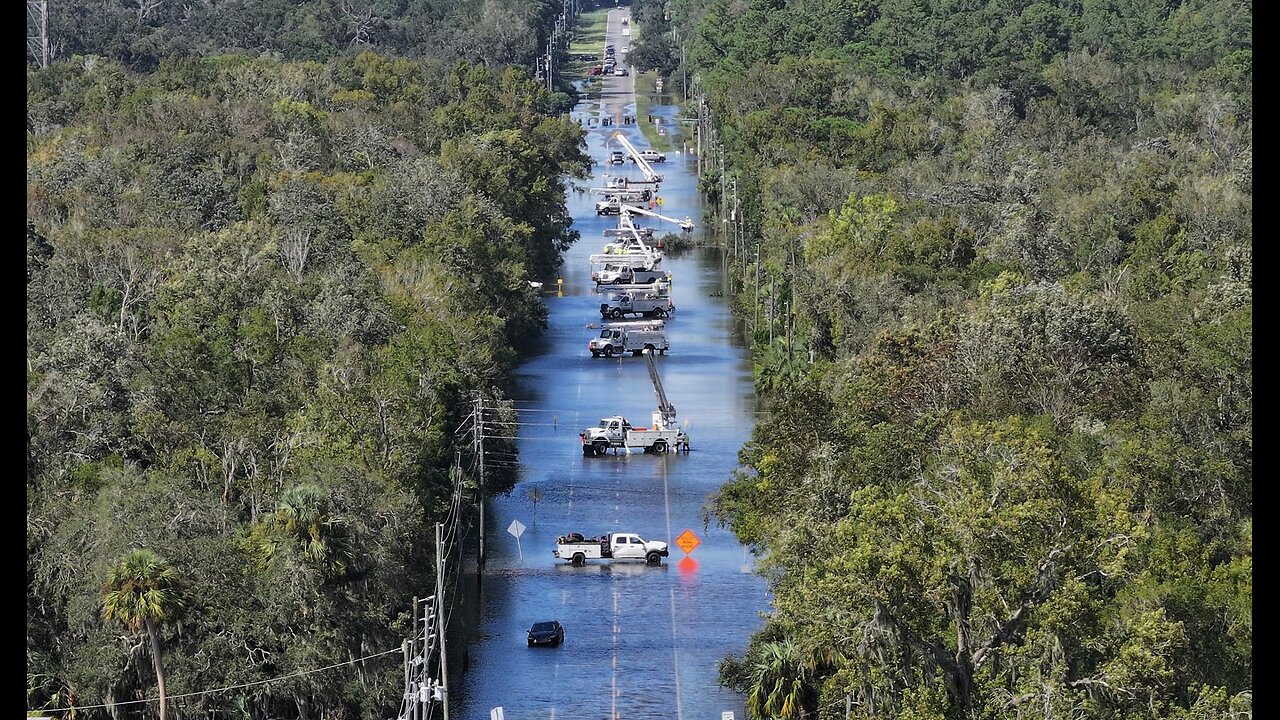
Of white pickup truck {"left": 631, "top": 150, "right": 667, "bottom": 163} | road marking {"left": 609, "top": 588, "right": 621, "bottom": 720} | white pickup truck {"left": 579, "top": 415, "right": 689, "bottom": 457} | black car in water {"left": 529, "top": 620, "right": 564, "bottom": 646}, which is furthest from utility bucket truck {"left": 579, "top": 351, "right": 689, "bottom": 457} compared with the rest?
white pickup truck {"left": 631, "top": 150, "right": 667, "bottom": 163}

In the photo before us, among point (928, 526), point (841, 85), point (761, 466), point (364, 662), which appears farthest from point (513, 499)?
point (841, 85)

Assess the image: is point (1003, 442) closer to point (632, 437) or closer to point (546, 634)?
point (546, 634)

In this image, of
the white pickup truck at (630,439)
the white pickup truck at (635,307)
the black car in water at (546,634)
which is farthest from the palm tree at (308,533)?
the white pickup truck at (635,307)

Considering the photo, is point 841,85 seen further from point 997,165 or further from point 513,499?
point 513,499

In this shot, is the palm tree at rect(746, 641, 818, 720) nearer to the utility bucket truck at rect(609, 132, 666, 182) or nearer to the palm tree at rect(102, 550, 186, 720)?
the palm tree at rect(102, 550, 186, 720)

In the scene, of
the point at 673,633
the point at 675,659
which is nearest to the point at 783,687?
the point at 675,659
